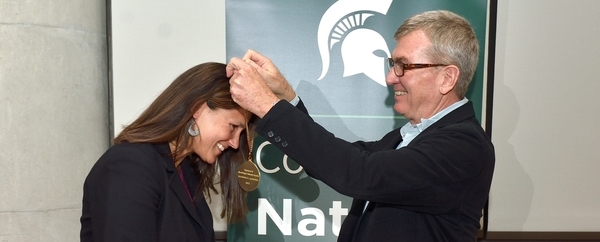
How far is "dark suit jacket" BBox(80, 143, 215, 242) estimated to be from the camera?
1696mm

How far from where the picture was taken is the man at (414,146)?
1.73 metres

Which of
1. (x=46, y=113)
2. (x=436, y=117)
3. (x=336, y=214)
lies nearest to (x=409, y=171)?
→ (x=436, y=117)

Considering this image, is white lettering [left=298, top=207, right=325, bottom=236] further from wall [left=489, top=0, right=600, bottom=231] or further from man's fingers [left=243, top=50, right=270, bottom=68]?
man's fingers [left=243, top=50, right=270, bottom=68]

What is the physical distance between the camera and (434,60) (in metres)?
1.98

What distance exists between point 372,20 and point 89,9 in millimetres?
1513

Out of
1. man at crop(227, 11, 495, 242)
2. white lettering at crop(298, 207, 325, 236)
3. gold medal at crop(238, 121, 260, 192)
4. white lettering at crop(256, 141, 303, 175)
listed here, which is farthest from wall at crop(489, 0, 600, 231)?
gold medal at crop(238, 121, 260, 192)

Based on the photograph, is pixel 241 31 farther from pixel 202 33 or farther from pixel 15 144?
pixel 15 144

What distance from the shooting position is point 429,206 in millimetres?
1825

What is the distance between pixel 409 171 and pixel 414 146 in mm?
115

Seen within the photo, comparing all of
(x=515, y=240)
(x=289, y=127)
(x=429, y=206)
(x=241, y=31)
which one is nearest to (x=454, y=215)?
(x=429, y=206)

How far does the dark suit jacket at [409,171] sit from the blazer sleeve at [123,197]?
37 centimetres

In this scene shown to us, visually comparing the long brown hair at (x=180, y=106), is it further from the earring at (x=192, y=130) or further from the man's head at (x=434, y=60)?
the man's head at (x=434, y=60)

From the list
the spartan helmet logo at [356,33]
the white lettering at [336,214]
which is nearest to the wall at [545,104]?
the spartan helmet logo at [356,33]

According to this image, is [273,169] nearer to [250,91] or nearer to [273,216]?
[273,216]
